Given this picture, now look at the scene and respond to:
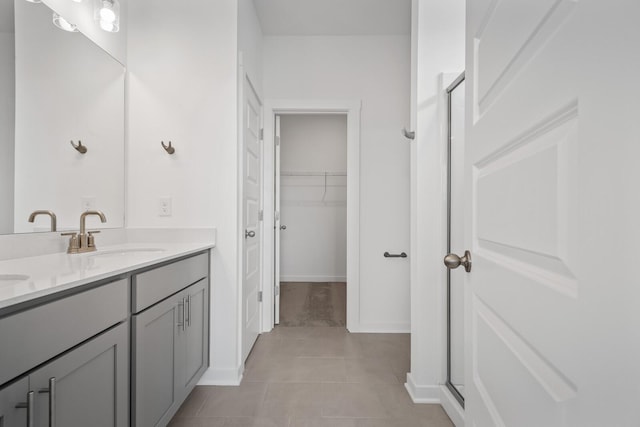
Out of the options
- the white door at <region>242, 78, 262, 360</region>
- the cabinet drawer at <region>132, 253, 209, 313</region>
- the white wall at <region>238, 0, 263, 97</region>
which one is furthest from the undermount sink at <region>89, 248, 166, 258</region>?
the white wall at <region>238, 0, 263, 97</region>

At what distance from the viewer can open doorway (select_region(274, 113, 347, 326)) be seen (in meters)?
4.98

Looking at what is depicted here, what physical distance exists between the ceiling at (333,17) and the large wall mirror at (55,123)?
53.8 inches

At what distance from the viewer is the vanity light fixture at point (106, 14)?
1.72m

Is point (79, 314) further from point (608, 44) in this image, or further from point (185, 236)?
point (608, 44)

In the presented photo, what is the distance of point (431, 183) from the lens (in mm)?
1819

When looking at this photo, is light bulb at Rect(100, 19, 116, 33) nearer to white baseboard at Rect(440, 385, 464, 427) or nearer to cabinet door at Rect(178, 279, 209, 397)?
cabinet door at Rect(178, 279, 209, 397)

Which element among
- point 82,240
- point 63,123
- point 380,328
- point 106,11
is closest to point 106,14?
point 106,11

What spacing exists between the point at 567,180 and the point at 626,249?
0.13 m

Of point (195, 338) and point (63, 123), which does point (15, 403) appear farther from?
point (63, 123)

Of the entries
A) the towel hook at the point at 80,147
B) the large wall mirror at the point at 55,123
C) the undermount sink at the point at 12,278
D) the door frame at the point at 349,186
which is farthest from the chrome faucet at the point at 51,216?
the door frame at the point at 349,186

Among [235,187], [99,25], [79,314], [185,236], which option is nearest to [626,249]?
[79,314]

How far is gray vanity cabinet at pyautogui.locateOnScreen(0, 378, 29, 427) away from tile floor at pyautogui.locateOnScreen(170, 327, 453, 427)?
3.35ft

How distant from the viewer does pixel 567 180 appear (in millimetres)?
419

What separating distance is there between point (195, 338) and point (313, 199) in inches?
134
